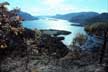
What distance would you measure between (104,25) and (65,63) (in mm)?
5599

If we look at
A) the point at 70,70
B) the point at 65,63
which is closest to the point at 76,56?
the point at 65,63

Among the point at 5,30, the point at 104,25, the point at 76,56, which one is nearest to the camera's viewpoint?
the point at 5,30

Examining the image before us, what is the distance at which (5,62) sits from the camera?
73.1 ft

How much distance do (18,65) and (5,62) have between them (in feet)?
6.03

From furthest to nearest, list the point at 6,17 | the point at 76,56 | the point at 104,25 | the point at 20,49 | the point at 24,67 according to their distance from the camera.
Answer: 1. the point at 20,49
2. the point at 76,56
3. the point at 24,67
4. the point at 104,25
5. the point at 6,17

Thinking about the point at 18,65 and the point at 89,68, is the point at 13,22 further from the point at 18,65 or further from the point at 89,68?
the point at 18,65

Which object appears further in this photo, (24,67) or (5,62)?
(5,62)

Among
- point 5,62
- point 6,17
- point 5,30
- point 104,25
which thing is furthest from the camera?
point 5,62

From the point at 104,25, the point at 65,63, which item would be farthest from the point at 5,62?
the point at 104,25

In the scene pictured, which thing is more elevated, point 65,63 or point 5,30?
point 5,30

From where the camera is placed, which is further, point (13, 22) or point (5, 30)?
point (13, 22)

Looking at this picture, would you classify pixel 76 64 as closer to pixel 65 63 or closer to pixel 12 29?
pixel 65 63

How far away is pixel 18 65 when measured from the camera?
21188 mm

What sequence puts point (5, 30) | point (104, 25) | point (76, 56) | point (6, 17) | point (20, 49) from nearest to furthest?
point (5, 30) < point (6, 17) < point (104, 25) < point (76, 56) < point (20, 49)
